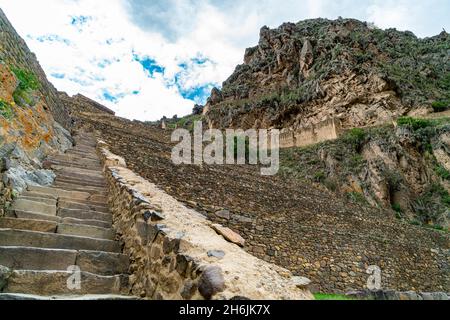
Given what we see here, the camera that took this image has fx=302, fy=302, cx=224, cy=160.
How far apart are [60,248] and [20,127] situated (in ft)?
10.8

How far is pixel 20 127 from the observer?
5.31 meters

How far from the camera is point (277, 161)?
22375 millimetres

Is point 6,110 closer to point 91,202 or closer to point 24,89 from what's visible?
point 24,89

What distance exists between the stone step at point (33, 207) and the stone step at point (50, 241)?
2.55ft

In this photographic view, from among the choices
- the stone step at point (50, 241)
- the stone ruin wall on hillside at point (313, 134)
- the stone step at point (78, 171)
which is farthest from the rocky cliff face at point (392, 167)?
the stone step at point (50, 241)

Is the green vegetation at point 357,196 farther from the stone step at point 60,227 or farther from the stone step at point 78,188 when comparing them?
the stone step at point 60,227

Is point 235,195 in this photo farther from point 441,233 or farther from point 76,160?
point 441,233

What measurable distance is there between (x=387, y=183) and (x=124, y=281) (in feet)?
60.9

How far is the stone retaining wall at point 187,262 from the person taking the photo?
1.82 m

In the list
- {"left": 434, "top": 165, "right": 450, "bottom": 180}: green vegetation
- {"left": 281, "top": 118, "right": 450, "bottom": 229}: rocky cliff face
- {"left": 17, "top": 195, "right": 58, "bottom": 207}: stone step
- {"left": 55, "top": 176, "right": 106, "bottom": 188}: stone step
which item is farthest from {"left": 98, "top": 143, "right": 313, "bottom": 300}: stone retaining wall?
{"left": 434, "top": 165, "right": 450, "bottom": 180}: green vegetation

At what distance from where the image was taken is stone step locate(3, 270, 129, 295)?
233 centimetres

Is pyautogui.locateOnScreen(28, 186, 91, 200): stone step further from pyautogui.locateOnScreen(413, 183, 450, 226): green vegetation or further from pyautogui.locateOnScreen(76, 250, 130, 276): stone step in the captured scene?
pyautogui.locateOnScreen(413, 183, 450, 226): green vegetation

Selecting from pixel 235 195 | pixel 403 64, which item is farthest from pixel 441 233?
pixel 403 64
